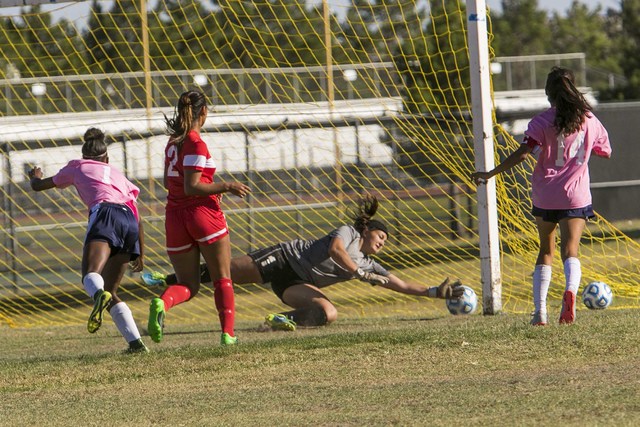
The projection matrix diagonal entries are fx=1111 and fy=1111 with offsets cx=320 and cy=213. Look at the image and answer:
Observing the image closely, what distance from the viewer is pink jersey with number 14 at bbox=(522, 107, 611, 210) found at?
796 cm

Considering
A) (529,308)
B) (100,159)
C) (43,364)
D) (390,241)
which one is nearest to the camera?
(43,364)

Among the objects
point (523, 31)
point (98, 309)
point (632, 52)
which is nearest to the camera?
point (98, 309)

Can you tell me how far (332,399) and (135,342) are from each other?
2356mm

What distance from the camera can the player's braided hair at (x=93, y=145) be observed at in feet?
27.5

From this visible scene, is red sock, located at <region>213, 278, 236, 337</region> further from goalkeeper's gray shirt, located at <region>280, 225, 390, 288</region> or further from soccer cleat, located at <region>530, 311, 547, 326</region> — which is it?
goalkeeper's gray shirt, located at <region>280, 225, 390, 288</region>

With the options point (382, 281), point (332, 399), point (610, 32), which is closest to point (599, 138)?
point (382, 281)

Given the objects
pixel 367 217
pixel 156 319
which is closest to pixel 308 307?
pixel 367 217

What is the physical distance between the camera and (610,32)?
227 ft

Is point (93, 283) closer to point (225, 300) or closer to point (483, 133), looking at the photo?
point (225, 300)

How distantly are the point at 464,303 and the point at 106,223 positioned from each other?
3.89 m

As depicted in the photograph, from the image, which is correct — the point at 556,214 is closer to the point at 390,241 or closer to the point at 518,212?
the point at 518,212

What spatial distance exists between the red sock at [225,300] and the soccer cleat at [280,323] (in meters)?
1.85

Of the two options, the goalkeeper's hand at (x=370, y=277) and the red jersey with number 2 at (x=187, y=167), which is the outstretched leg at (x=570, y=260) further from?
the red jersey with number 2 at (x=187, y=167)

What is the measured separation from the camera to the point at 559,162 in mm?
7984
